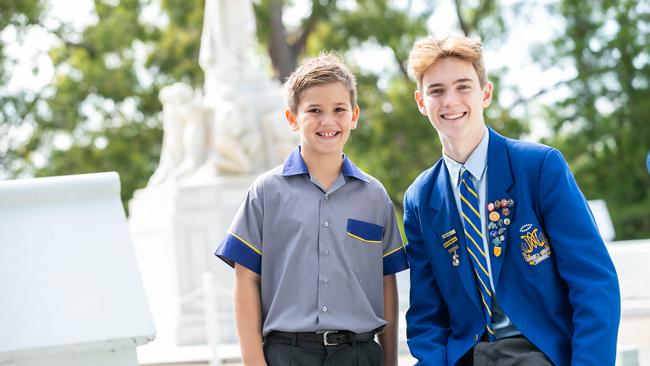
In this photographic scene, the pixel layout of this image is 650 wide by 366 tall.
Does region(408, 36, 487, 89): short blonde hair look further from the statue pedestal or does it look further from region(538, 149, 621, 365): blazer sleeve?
the statue pedestal

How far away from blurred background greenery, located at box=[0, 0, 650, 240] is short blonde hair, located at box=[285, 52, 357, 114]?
1343 cm

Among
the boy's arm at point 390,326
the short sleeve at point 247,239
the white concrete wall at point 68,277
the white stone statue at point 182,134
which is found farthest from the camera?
the white stone statue at point 182,134

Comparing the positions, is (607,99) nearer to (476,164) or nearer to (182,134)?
(182,134)

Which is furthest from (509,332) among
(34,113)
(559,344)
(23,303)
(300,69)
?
(34,113)

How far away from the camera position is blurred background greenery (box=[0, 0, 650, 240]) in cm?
1758

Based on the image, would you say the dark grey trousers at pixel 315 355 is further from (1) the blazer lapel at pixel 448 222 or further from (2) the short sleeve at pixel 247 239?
(1) the blazer lapel at pixel 448 222

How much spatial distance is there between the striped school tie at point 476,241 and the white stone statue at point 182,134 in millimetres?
7796

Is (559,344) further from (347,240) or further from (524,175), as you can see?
(347,240)

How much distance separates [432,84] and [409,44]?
14815 mm

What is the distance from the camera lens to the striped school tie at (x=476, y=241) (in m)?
3.26

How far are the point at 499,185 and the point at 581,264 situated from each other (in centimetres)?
37

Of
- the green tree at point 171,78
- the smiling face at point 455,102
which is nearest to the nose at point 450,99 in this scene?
the smiling face at point 455,102

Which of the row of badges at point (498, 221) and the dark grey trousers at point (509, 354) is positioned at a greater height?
the row of badges at point (498, 221)

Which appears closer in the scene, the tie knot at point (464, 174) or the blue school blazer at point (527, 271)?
the blue school blazer at point (527, 271)
